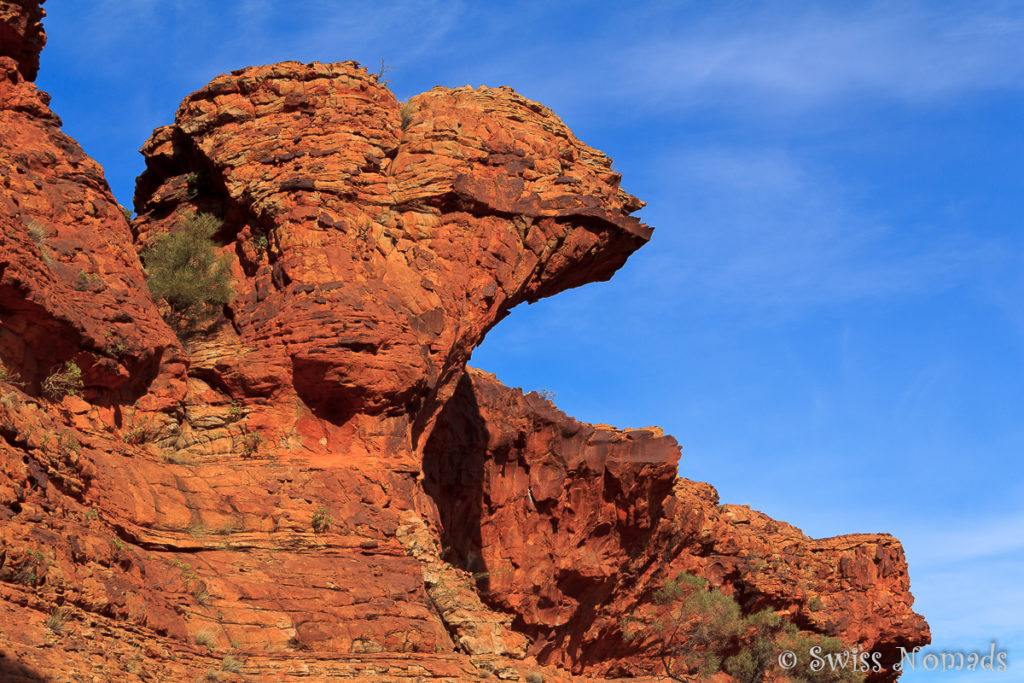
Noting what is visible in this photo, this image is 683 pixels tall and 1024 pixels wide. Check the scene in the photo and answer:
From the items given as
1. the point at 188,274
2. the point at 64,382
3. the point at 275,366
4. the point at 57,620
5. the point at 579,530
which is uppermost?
the point at 188,274

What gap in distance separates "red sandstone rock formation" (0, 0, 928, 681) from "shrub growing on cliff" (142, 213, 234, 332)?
41 cm

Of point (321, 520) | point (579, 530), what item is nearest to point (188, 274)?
point (321, 520)

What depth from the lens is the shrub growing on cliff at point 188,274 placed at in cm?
1905

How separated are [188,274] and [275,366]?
9.11ft

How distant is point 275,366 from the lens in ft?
58.8

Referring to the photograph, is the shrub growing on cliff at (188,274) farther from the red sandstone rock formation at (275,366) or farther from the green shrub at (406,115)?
the green shrub at (406,115)

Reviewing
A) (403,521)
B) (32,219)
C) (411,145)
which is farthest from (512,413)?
(32,219)

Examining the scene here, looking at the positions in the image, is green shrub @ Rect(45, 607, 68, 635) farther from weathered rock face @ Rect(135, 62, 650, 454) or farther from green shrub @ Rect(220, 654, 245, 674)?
weathered rock face @ Rect(135, 62, 650, 454)

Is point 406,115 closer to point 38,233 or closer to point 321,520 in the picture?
point 38,233

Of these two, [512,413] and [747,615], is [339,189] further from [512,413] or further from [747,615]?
[747,615]

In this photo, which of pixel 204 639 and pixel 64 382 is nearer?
pixel 204 639

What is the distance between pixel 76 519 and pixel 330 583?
12.0 ft

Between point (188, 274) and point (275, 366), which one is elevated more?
point (188, 274)

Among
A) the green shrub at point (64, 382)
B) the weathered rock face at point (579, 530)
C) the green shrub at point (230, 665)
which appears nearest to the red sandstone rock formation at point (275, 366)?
the green shrub at point (230, 665)
